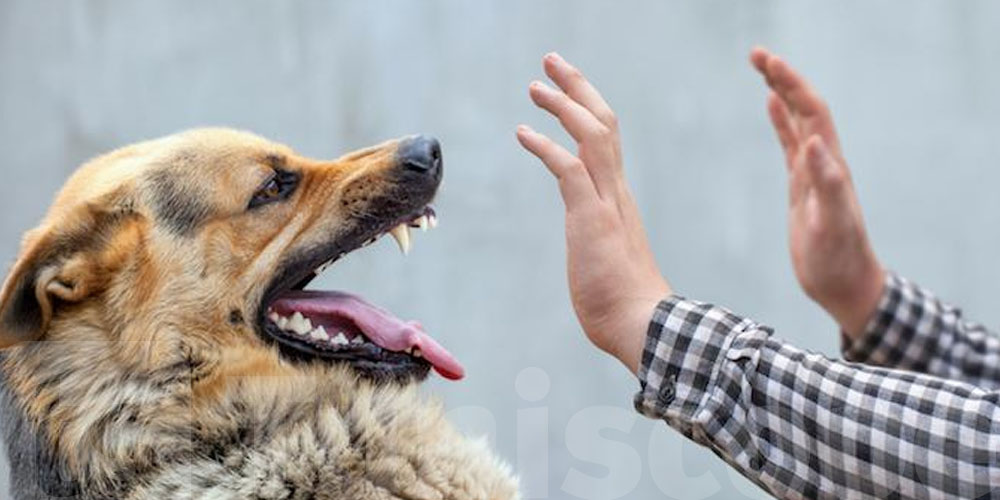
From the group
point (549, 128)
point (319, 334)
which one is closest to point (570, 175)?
point (319, 334)

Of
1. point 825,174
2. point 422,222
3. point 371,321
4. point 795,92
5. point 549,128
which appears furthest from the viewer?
point 549,128

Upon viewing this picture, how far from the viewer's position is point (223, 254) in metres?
2.57

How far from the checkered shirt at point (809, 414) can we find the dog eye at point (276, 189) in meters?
0.86

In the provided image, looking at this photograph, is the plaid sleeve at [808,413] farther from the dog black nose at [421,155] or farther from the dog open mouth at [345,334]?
the dog black nose at [421,155]

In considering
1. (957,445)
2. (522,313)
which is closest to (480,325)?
(522,313)

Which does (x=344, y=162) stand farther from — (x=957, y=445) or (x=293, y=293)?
(x=957, y=445)

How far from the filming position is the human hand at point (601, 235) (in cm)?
220

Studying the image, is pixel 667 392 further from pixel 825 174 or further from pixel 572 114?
pixel 825 174

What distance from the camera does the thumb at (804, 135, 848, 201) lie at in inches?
116

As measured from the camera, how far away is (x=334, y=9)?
16.8 feet

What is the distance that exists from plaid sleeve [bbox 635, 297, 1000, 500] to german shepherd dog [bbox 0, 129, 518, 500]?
1.63 feet

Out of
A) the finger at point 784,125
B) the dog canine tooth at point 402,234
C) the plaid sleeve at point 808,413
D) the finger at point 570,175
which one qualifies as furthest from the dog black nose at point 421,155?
the finger at point 784,125

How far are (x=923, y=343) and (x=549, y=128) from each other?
84.5 inches

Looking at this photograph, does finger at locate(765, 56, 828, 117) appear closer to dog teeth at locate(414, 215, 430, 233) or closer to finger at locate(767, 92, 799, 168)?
finger at locate(767, 92, 799, 168)
